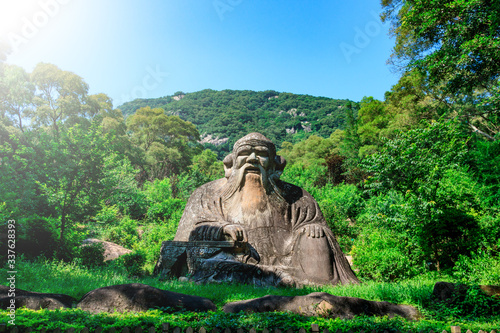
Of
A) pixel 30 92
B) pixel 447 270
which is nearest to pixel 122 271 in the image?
pixel 447 270

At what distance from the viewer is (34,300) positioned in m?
4.12

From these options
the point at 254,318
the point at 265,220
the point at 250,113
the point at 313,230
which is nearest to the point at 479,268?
the point at 313,230

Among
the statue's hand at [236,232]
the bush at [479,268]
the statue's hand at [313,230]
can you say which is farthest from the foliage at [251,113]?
the statue's hand at [236,232]

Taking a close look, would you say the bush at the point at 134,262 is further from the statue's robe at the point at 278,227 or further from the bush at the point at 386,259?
the bush at the point at 386,259

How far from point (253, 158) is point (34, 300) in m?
4.74

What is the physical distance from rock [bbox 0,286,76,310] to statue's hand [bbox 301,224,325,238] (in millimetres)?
4399

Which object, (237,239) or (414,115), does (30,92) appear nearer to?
(237,239)

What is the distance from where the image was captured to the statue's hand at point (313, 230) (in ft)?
23.1

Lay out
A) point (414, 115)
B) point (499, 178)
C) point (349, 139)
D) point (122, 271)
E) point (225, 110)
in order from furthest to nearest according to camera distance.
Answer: point (225, 110)
point (349, 139)
point (414, 115)
point (499, 178)
point (122, 271)

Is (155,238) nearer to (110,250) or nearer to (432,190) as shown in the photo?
(110,250)

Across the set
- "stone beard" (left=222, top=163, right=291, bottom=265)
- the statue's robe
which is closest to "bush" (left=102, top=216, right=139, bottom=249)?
the statue's robe

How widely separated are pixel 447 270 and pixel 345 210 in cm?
727

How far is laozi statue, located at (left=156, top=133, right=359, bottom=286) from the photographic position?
6.56 m

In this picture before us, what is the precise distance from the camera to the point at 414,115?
16.7 metres
